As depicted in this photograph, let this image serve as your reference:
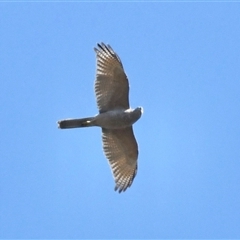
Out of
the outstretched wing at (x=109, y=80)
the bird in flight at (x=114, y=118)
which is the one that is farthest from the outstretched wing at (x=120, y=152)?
the outstretched wing at (x=109, y=80)

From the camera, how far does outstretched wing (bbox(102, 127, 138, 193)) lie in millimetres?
26000

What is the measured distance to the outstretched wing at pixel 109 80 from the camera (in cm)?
2525

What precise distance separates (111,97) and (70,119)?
46.5 inches

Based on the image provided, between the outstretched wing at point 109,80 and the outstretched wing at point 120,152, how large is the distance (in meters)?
0.77

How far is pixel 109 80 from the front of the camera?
25312 mm

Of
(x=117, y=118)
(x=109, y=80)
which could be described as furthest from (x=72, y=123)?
(x=109, y=80)

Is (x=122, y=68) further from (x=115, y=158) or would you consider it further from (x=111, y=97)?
(x=115, y=158)

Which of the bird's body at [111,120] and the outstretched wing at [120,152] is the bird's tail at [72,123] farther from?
the outstretched wing at [120,152]

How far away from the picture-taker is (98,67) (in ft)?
83.0

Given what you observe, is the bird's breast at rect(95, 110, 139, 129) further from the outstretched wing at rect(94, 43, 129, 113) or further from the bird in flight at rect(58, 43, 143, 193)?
the outstretched wing at rect(94, 43, 129, 113)

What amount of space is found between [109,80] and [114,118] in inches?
37.0

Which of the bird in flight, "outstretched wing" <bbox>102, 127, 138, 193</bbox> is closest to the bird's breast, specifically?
the bird in flight

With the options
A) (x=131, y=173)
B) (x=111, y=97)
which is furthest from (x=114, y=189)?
(x=111, y=97)

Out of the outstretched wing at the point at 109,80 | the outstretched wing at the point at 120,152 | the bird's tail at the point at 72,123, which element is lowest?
the outstretched wing at the point at 120,152
